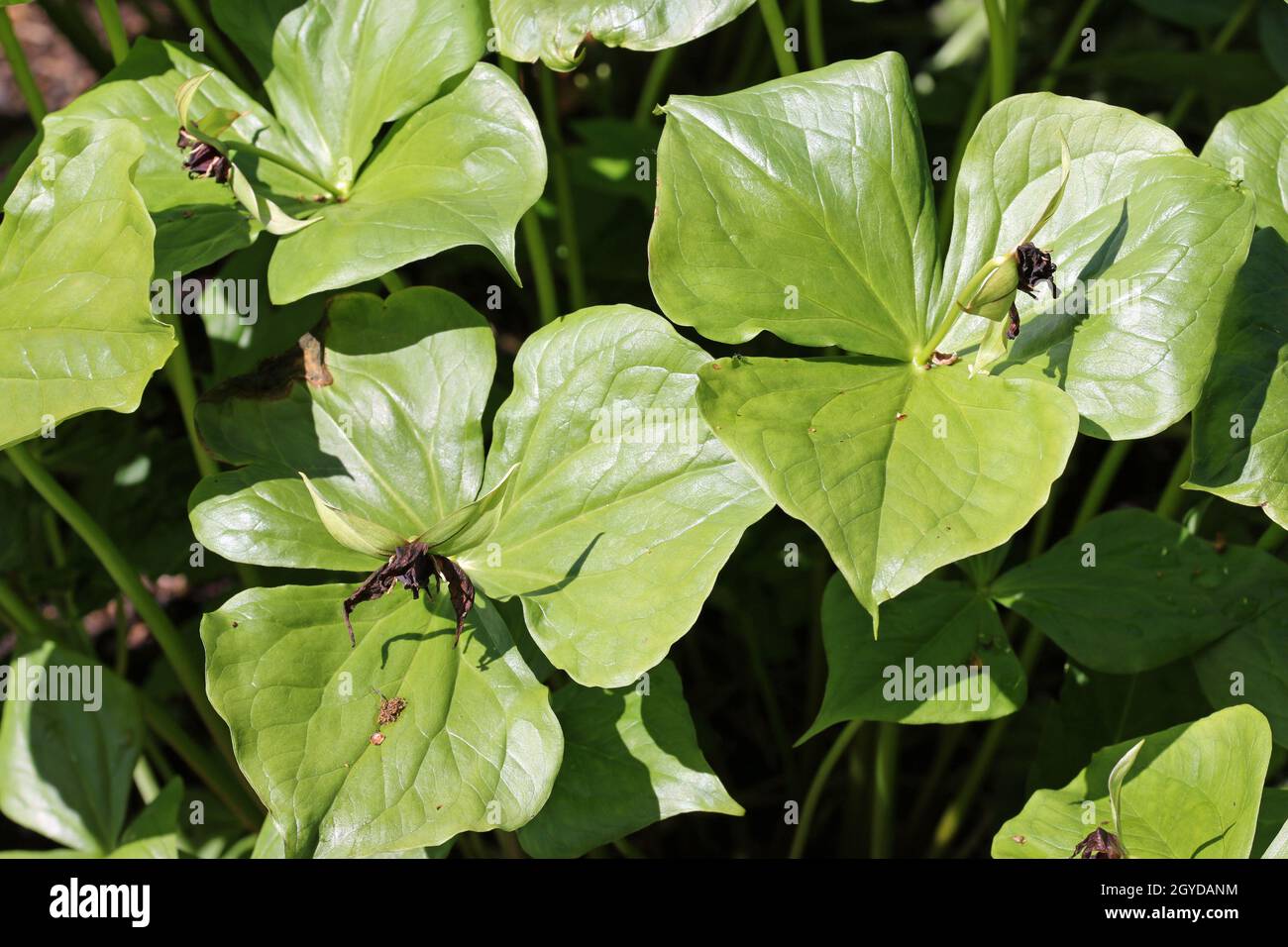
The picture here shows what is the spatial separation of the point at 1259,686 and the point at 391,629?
1.11 m

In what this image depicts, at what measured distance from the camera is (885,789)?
1.73 m

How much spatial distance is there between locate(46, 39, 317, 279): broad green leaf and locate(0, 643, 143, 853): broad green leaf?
0.69 metres

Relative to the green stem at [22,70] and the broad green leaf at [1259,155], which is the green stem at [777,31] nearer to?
the broad green leaf at [1259,155]

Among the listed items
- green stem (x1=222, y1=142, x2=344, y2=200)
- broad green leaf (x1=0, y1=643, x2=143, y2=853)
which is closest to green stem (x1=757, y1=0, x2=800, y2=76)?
green stem (x1=222, y1=142, x2=344, y2=200)

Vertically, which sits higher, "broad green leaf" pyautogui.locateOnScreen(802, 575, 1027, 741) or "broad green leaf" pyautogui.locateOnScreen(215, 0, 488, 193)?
"broad green leaf" pyautogui.locateOnScreen(215, 0, 488, 193)

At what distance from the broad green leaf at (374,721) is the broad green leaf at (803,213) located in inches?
18.8

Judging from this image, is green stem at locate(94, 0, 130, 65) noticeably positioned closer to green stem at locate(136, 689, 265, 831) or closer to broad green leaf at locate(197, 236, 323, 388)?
broad green leaf at locate(197, 236, 323, 388)

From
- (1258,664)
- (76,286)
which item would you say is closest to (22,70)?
(76,286)

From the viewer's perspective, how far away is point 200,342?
2693mm

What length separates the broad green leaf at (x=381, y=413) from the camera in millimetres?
1486

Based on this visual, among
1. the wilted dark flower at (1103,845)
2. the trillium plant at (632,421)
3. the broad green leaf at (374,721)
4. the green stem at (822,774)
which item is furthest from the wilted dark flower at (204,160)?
the wilted dark flower at (1103,845)

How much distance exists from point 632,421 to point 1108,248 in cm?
57

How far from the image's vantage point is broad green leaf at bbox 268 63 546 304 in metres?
1.31
